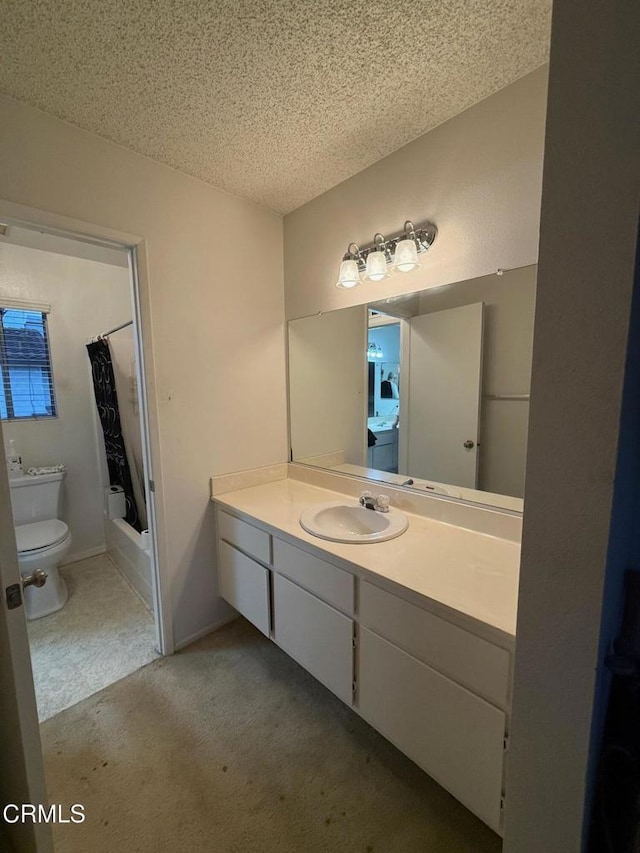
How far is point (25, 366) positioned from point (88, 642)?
2045 mm

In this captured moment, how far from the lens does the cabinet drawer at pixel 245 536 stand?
165 centimetres

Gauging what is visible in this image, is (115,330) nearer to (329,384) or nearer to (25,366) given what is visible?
(25,366)

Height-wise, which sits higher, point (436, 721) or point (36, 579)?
point (36, 579)

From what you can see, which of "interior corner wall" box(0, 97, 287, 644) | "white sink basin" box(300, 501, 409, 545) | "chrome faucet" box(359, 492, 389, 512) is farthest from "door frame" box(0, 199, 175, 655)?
"chrome faucet" box(359, 492, 389, 512)

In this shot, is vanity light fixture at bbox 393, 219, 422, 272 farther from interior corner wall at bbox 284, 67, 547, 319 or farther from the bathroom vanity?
the bathroom vanity

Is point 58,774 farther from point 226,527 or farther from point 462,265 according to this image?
point 462,265

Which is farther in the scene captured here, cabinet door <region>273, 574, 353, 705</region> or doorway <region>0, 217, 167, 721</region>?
doorway <region>0, 217, 167, 721</region>

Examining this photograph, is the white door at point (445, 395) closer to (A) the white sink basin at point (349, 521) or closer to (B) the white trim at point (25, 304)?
(A) the white sink basin at point (349, 521)

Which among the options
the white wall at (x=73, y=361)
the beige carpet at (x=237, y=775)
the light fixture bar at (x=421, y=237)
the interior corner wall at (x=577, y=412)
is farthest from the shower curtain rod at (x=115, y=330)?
the interior corner wall at (x=577, y=412)

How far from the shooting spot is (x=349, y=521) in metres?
1.75

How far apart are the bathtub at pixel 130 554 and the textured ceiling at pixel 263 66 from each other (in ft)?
7.23

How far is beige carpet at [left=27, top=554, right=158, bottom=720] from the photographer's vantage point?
169cm

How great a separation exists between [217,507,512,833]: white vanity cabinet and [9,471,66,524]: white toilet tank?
1.95 metres

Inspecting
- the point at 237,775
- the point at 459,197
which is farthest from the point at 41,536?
the point at 459,197
